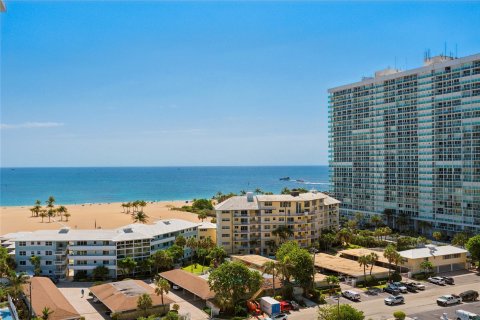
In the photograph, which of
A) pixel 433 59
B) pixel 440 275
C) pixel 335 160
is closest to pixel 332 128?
pixel 335 160

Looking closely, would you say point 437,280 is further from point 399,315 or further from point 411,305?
point 399,315

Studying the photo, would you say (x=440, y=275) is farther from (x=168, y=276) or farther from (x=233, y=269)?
(x=168, y=276)

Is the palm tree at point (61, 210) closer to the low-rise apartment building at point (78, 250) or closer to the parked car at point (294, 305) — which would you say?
the low-rise apartment building at point (78, 250)

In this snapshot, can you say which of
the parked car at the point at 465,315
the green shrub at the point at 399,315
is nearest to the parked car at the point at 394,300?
the green shrub at the point at 399,315

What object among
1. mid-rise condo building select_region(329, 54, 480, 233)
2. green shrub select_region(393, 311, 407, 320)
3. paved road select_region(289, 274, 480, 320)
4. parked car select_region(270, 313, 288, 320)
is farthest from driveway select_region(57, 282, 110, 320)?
mid-rise condo building select_region(329, 54, 480, 233)

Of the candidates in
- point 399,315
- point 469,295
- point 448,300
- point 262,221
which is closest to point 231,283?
point 399,315
